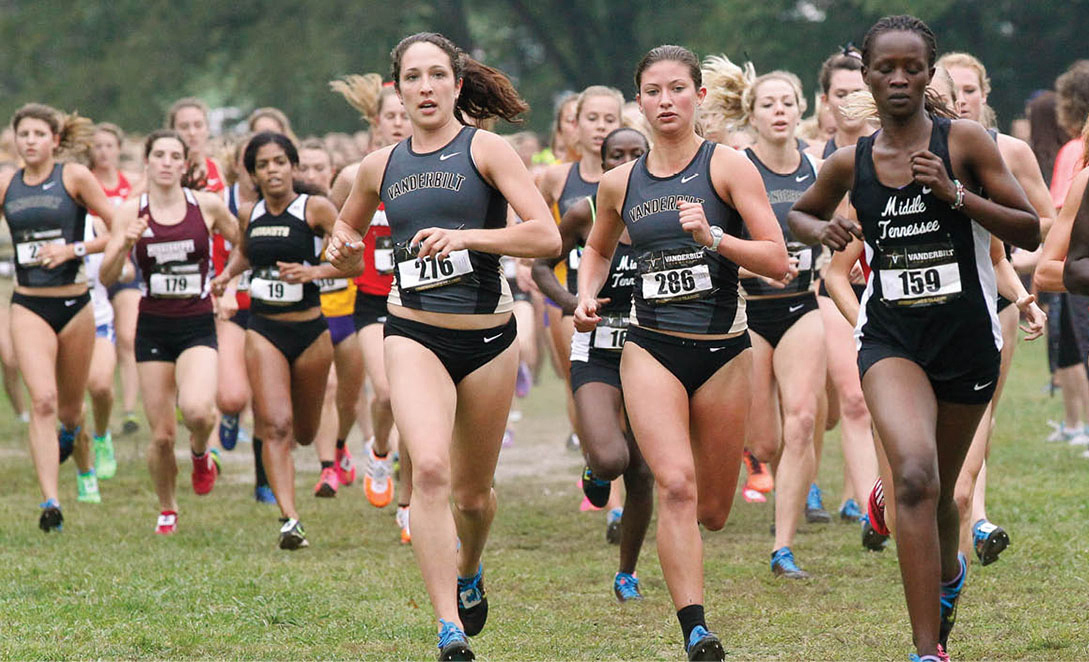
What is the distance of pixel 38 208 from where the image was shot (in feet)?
33.7

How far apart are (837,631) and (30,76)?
36.9 meters

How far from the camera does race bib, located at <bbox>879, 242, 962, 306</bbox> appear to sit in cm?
A: 557

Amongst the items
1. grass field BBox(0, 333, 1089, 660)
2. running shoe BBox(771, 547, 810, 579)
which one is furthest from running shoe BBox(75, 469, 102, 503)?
running shoe BBox(771, 547, 810, 579)

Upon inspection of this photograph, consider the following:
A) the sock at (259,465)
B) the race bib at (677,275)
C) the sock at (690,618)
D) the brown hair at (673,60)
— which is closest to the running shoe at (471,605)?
the sock at (690,618)

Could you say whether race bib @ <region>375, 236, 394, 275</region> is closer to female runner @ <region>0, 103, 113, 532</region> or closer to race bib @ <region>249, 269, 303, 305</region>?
race bib @ <region>249, 269, 303, 305</region>

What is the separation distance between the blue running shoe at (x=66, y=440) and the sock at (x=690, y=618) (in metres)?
6.09

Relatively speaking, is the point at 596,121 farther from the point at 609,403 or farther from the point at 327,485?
the point at 327,485

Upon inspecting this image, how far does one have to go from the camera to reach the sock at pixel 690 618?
6.02 meters

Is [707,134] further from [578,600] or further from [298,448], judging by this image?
[298,448]

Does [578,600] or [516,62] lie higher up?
[516,62]

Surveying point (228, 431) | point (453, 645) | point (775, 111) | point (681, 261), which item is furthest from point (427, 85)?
point (228, 431)

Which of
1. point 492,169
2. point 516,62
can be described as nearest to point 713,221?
point 492,169

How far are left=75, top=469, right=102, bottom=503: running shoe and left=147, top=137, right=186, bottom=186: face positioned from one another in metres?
2.30

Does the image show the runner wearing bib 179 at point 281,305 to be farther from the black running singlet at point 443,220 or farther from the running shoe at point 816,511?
the black running singlet at point 443,220
